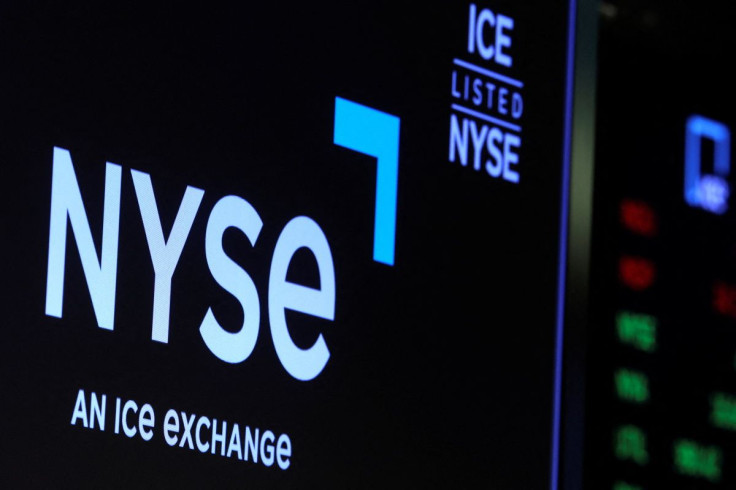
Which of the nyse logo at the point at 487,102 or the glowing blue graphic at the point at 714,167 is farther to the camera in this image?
the glowing blue graphic at the point at 714,167

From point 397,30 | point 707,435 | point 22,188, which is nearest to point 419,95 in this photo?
point 397,30

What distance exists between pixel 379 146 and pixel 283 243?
6.9 inches

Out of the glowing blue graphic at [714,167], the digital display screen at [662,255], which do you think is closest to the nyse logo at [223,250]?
the digital display screen at [662,255]

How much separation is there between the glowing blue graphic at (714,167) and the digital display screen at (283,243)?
1.19 feet

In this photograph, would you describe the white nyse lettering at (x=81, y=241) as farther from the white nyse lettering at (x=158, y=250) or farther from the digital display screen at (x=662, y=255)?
the digital display screen at (x=662, y=255)

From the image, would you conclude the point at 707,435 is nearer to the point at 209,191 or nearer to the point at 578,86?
the point at 578,86

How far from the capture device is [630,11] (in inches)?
89.4

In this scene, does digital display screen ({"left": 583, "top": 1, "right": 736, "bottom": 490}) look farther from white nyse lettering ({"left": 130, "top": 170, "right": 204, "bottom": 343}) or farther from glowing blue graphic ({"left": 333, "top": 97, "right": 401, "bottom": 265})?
white nyse lettering ({"left": 130, "top": 170, "right": 204, "bottom": 343})

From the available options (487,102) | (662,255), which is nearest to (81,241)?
(487,102)

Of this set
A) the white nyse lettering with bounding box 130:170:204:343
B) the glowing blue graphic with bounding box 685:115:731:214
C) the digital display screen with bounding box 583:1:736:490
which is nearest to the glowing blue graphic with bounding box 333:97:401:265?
the white nyse lettering with bounding box 130:170:204:343

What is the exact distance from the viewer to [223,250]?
1.63 meters

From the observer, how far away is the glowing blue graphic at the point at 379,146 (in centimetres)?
176

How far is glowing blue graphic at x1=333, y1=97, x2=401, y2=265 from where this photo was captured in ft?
5.77

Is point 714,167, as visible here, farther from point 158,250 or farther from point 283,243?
point 158,250
